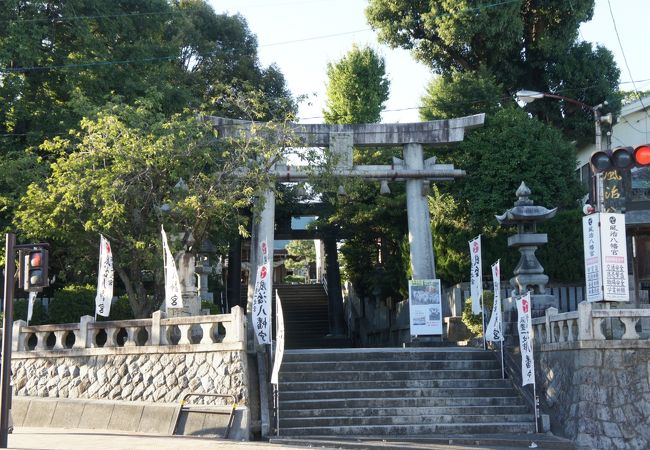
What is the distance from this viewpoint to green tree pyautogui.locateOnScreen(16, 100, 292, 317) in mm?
18562

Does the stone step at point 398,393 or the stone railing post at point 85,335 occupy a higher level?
the stone railing post at point 85,335

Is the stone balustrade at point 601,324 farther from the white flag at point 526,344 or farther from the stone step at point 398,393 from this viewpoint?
the stone step at point 398,393

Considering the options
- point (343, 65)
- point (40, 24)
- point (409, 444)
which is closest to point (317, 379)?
point (409, 444)

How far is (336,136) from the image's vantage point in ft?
78.1

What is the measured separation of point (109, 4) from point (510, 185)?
1316 cm

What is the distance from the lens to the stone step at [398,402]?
1625 centimetres

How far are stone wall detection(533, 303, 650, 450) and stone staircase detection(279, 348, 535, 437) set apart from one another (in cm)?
122

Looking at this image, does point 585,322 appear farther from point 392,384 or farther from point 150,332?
point 150,332

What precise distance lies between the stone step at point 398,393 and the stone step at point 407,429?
106 centimetres

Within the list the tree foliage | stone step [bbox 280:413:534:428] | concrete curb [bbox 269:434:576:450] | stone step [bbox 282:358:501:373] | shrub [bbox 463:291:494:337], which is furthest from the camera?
the tree foliage

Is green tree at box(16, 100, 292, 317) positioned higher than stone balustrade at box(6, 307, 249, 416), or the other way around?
green tree at box(16, 100, 292, 317)

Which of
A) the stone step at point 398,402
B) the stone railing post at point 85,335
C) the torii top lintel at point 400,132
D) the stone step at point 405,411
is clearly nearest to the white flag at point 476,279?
the stone step at point 398,402

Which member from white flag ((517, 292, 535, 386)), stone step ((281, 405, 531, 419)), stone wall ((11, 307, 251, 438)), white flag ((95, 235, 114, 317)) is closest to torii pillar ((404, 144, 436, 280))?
white flag ((517, 292, 535, 386))

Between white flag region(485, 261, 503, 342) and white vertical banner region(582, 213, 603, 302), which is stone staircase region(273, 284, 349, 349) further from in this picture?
white vertical banner region(582, 213, 603, 302)
